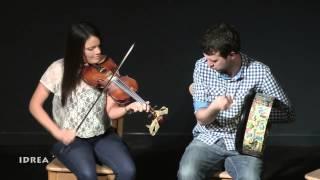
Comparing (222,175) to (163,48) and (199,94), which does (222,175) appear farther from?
(163,48)

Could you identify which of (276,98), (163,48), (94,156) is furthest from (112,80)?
(163,48)

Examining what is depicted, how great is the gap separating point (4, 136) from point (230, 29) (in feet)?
7.31

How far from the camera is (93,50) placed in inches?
111

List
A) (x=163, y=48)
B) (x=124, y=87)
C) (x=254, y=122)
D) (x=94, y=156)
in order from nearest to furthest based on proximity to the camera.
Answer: (x=254, y=122) < (x=124, y=87) < (x=94, y=156) < (x=163, y=48)

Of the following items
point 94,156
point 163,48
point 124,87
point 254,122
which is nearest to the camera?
point 254,122

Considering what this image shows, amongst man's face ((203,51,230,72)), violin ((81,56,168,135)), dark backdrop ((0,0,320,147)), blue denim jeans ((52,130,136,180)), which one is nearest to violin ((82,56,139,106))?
violin ((81,56,168,135))

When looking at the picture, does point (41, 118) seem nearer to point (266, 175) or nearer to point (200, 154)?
point (200, 154)

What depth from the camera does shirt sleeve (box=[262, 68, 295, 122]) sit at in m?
2.81

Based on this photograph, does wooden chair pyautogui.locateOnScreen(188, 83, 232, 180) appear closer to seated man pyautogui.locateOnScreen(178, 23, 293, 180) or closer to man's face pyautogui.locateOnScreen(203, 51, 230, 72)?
seated man pyautogui.locateOnScreen(178, 23, 293, 180)

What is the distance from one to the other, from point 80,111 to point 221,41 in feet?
2.32

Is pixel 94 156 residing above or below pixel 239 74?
below

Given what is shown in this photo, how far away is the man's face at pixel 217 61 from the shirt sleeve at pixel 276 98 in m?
0.19

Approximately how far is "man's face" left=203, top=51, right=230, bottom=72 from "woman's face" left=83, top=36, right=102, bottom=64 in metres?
0.47

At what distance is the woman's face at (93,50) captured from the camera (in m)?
2.82
